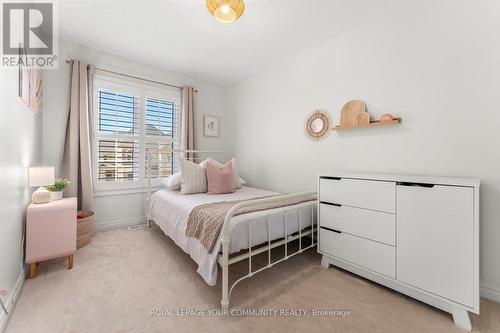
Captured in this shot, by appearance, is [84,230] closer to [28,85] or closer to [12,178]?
[12,178]

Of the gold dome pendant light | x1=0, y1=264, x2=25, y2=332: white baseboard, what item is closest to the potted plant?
x1=0, y1=264, x2=25, y2=332: white baseboard

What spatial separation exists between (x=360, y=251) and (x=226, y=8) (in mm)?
2221

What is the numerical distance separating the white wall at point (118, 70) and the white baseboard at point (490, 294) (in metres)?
3.65

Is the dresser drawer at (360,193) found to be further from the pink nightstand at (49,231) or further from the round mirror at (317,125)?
the pink nightstand at (49,231)

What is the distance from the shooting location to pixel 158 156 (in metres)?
3.39

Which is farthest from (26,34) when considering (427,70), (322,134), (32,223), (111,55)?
(427,70)

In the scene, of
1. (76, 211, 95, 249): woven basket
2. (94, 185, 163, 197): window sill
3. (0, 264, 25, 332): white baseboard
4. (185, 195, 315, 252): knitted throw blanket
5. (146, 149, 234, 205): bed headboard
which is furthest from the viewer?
(146, 149, 234, 205): bed headboard

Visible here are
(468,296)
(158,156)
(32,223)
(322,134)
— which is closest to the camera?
(468,296)

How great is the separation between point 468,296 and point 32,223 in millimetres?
3216

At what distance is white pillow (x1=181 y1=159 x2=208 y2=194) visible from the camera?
2701mm

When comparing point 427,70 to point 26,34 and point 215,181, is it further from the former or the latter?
point 26,34

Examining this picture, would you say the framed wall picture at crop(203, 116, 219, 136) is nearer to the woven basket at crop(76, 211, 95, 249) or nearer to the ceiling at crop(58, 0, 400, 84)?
the ceiling at crop(58, 0, 400, 84)

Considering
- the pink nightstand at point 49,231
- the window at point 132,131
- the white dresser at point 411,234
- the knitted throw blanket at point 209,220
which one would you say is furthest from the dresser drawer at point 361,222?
the window at point 132,131

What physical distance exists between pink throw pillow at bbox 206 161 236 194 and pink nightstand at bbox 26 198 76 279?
1387mm
